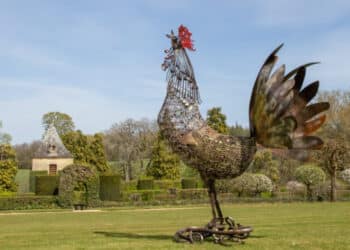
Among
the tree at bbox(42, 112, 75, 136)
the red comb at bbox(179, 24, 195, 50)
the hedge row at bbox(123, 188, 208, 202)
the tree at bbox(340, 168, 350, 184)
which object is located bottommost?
the hedge row at bbox(123, 188, 208, 202)

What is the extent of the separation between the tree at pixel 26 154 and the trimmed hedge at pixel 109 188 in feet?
167

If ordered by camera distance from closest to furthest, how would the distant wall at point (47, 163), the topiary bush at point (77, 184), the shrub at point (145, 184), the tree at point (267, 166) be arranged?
the topiary bush at point (77, 184) → the shrub at point (145, 184) → the tree at point (267, 166) → the distant wall at point (47, 163)

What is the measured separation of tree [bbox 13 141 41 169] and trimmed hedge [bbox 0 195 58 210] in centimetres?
5297

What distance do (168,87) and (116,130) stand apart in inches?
2309

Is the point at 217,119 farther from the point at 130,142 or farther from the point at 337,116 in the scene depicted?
the point at 130,142

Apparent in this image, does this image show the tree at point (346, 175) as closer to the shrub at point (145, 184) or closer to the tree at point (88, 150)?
the shrub at point (145, 184)

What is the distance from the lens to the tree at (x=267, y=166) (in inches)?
1759

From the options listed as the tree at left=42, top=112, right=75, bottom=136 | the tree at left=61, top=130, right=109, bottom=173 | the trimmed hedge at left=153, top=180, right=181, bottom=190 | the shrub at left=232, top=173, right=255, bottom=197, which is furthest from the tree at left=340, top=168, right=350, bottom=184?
the tree at left=42, top=112, right=75, bottom=136

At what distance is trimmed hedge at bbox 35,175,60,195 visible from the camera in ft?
115

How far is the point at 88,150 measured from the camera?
50531 mm

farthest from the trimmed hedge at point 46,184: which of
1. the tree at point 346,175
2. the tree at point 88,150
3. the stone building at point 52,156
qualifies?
the tree at point 346,175

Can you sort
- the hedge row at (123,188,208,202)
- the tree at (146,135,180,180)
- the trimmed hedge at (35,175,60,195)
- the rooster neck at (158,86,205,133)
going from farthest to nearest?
the tree at (146,135,180,180) → the trimmed hedge at (35,175,60,195) → the hedge row at (123,188,208,202) → the rooster neck at (158,86,205,133)

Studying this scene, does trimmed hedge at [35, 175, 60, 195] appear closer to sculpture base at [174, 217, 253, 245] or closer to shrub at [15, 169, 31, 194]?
shrub at [15, 169, 31, 194]

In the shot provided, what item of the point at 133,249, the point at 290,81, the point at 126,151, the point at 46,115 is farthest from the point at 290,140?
the point at 46,115
